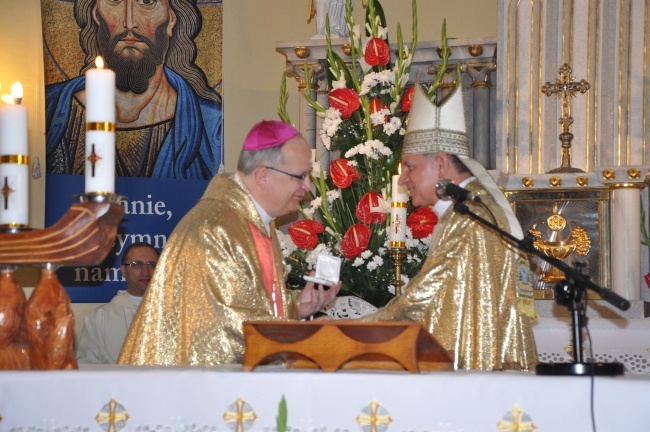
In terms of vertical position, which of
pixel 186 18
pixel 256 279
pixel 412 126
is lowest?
pixel 256 279

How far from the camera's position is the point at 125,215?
8.61 metres

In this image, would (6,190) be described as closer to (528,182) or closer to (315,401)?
(315,401)

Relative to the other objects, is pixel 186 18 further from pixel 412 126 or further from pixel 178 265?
pixel 178 265

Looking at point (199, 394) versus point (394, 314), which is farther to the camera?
point (394, 314)

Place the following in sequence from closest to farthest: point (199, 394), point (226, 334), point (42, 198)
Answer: point (199, 394)
point (226, 334)
point (42, 198)

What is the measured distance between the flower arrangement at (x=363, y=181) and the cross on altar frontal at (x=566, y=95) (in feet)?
2.61

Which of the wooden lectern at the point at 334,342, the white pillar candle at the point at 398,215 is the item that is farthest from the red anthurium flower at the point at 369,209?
the wooden lectern at the point at 334,342

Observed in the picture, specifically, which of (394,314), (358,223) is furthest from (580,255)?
(394,314)

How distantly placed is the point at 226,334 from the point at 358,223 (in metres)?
2.97

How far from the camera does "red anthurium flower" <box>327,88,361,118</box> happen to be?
679 cm

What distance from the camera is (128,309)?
7.61m

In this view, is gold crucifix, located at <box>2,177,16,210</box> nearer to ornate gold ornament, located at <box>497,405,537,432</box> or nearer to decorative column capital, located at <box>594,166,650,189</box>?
ornate gold ornament, located at <box>497,405,537,432</box>

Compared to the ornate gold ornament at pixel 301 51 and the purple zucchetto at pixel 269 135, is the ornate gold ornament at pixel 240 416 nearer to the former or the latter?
the purple zucchetto at pixel 269 135

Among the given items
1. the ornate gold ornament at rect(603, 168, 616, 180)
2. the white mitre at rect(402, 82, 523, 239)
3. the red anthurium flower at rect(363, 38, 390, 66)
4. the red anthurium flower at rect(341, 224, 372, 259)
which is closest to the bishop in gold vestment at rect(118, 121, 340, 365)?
the white mitre at rect(402, 82, 523, 239)
